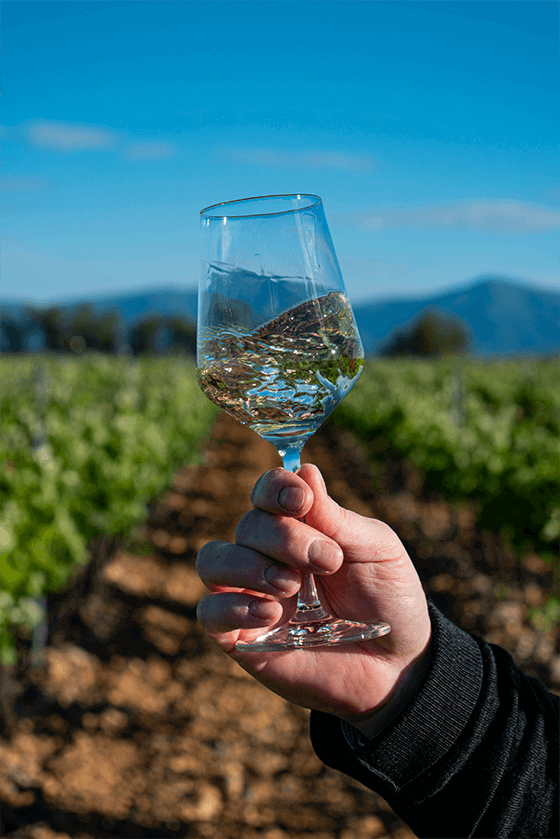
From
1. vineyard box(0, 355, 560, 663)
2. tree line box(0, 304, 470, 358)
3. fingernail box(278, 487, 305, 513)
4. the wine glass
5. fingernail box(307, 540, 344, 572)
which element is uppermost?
the wine glass

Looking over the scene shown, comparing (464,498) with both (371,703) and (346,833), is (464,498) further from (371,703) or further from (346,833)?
(371,703)

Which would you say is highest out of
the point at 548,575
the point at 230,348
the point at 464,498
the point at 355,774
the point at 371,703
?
the point at 230,348

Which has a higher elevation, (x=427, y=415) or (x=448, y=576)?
(x=427, y=415)

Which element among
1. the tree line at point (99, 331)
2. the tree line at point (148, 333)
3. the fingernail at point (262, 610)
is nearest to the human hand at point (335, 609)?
the fingernail at point (262, 610)

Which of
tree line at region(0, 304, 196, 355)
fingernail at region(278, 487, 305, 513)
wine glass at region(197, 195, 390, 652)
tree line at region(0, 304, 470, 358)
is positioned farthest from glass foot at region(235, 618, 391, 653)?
tree line at region(0, 304, 470, 358)

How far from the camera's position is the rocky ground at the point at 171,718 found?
3256 mm

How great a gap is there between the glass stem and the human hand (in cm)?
4

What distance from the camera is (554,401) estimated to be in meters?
10.3

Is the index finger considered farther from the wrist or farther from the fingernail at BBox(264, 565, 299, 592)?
the wrist

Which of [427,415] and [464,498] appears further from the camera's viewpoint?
[427,415]

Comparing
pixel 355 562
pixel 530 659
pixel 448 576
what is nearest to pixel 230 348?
pixel 355 562

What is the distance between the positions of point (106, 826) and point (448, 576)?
12.5ft

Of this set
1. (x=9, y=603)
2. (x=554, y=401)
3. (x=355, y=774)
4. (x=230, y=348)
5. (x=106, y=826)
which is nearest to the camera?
(x=230, y=348)

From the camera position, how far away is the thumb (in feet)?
4.65
